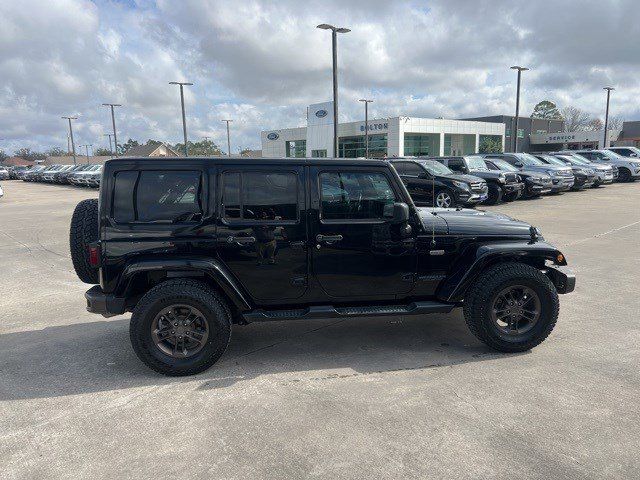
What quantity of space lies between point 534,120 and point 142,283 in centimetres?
8435

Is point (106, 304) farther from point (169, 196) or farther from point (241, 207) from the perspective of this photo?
point (241, 207)

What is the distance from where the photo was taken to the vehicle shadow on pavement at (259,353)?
392cm

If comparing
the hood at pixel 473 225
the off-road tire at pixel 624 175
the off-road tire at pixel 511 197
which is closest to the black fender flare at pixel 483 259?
the hood at pixel 473 225

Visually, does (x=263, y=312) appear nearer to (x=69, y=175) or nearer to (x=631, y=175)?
(x=631, y=175)

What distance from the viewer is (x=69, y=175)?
3506 cm

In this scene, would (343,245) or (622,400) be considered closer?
(622,400)

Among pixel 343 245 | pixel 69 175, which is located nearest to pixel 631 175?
pixel 343 245

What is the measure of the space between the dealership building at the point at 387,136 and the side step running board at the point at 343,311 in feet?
148

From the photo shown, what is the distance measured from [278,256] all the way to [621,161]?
26.5 meters

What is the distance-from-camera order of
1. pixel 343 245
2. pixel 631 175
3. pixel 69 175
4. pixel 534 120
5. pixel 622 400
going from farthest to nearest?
pixel 534 120
pixel 69 175
pixel 631 175
pixel 343 245
pixel 622 400

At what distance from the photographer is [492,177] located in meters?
16.3

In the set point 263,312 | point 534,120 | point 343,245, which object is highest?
point 534,120

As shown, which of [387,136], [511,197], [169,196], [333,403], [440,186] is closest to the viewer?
[333,403]

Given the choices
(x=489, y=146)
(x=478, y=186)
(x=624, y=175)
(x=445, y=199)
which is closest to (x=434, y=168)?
(x=445, y=199)
